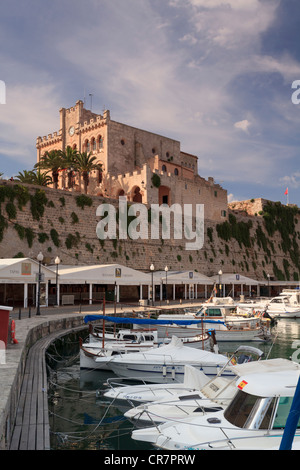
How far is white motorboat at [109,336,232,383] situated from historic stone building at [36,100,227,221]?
30.9 metres

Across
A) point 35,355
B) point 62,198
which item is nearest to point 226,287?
point 62,198

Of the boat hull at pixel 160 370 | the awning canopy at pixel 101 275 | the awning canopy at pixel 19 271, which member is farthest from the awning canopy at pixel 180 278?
the boat hull at pixel 160 370

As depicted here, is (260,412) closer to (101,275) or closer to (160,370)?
(160,370)

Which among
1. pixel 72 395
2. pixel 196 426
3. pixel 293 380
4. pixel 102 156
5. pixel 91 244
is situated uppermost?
pixel 102 156

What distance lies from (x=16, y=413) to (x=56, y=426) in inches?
52.3

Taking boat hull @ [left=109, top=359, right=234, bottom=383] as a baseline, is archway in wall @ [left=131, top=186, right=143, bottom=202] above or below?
above

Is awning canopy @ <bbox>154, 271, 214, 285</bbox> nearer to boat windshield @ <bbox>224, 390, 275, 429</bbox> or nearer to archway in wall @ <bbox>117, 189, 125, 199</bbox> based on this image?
archway in wall @ <bbox>117, 189, 125, 199</bbox>

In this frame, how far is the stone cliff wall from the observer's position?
32719 millimetres

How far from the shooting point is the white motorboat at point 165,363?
549 inches

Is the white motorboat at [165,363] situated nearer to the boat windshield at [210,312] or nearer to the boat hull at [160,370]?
→ the boat hull at [160,370]

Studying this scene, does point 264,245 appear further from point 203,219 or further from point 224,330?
point 224,330

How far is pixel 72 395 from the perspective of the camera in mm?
12992

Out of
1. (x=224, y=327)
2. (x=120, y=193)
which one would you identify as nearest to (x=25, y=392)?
(x=224, y=327)

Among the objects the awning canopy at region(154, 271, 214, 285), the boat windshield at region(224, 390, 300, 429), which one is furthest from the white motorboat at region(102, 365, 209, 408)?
the awning canopy at region(154, 271, 214, 285)
